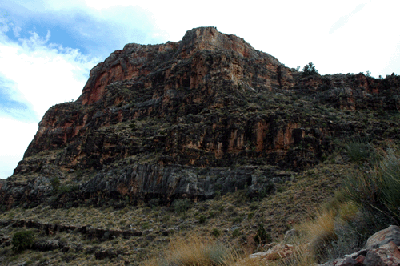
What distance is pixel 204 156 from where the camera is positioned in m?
29.1

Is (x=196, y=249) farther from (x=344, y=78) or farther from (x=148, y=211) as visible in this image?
(x=344, y=78)

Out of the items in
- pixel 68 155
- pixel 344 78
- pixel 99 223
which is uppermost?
pixel 344 78

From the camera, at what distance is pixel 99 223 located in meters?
24.5

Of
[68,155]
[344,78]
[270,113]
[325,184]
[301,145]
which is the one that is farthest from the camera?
[344,78]

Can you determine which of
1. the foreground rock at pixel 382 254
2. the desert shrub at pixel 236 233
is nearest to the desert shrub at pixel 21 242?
the desert shrub at pixel 236 233

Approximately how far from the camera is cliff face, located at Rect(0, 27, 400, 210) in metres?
27.0

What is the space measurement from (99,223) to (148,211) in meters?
4.73

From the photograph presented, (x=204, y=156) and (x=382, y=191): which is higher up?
(x=204, y=156)

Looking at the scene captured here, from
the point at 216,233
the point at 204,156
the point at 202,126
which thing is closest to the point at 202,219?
the point at 216,233

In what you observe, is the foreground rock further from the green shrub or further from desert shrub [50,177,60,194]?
desert shrub [50,177,60,194]

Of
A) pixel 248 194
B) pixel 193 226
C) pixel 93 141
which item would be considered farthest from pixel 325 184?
pixel 93 141

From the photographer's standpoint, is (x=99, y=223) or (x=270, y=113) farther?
(x=270, y=113)

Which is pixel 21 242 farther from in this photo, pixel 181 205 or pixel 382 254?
pixel 382 254

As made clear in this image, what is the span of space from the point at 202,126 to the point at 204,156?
3819 mm
